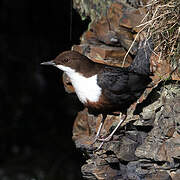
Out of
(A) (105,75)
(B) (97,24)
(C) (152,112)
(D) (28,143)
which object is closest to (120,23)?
(B) (97,24)

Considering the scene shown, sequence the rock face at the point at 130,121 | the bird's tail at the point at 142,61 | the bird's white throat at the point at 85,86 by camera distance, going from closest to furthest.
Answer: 1. the rock face at the point at 130,121
2. the bird's white throat at the point at 85,86
3. the bird's tail at the point at 142,61

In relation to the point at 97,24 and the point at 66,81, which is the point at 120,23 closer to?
the point at 97,24

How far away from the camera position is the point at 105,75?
13.5 feet

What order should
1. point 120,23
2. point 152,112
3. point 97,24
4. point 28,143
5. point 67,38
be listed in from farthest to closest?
1. point 28,143
2. point 67,38
3. point 97,24
4. point 120,23
5. point 152,112

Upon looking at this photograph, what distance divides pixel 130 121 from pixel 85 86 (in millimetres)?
589

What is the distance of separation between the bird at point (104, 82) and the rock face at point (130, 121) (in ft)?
0.48

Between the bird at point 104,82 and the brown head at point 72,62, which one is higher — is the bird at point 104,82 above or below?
below

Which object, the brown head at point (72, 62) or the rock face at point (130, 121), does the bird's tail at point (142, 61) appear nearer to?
the rock face at point (130, 121)

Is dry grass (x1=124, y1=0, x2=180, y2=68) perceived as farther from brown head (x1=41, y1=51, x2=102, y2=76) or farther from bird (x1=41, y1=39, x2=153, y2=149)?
brown head (x1=41, y1=51, x2=102, y2=76)

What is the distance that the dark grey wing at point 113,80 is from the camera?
4.06m

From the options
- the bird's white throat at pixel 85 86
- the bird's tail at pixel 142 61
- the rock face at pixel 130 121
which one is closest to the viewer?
the rock face at pixel 130 121

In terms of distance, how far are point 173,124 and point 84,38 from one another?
80.0 inches

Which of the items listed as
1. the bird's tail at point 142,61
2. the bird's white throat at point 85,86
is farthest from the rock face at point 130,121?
the bird's white throat at point 85,86

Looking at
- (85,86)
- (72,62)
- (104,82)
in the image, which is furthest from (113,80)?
(72,62)
